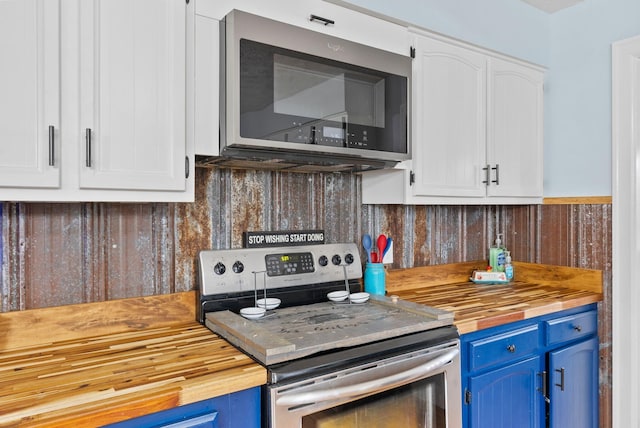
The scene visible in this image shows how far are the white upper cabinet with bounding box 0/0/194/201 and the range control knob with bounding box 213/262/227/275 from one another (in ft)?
1.10

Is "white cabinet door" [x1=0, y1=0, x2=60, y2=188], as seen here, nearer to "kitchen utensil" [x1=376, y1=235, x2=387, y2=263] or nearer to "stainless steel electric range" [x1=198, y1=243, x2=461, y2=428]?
"stainless steel electric range" [x1=198, y1=243, x2=461, y2=428]

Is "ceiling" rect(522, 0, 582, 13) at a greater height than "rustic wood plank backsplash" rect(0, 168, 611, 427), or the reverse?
"ceiling" rect(522, 0, 582, 13)

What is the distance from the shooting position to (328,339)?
4.36ft

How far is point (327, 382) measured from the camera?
4.13 ft

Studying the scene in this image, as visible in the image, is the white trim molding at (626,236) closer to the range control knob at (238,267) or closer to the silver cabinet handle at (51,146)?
the range control knob at (238,267)

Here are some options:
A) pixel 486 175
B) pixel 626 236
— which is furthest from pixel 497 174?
pixel 626 236

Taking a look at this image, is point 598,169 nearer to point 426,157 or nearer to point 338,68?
point 426,157

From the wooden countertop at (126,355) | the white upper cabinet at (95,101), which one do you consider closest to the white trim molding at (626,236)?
the wooden countertop at (126,355)

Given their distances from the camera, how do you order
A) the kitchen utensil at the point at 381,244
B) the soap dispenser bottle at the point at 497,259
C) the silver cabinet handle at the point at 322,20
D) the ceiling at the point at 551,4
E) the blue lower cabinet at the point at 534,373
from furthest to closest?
1. the soap dispenser bottle at the point at 497,259
2. the ceiling at the point at 551,4
3. the kitchen utensil at the point at 381,244
4. the blue lower cabinet at the point at 534,373
5. the silver cabinet handle at the point at 322,20

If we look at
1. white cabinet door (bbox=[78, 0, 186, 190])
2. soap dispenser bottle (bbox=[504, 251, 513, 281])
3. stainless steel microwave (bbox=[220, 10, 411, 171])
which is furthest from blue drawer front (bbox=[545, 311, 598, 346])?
white cabinet door (bbox=[78, 0, 186, 190])

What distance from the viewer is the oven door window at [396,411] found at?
4.23ft

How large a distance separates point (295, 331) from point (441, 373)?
0.54 metres

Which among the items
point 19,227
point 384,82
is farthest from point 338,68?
point 19,227

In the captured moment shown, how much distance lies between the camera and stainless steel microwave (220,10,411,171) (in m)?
1.42
